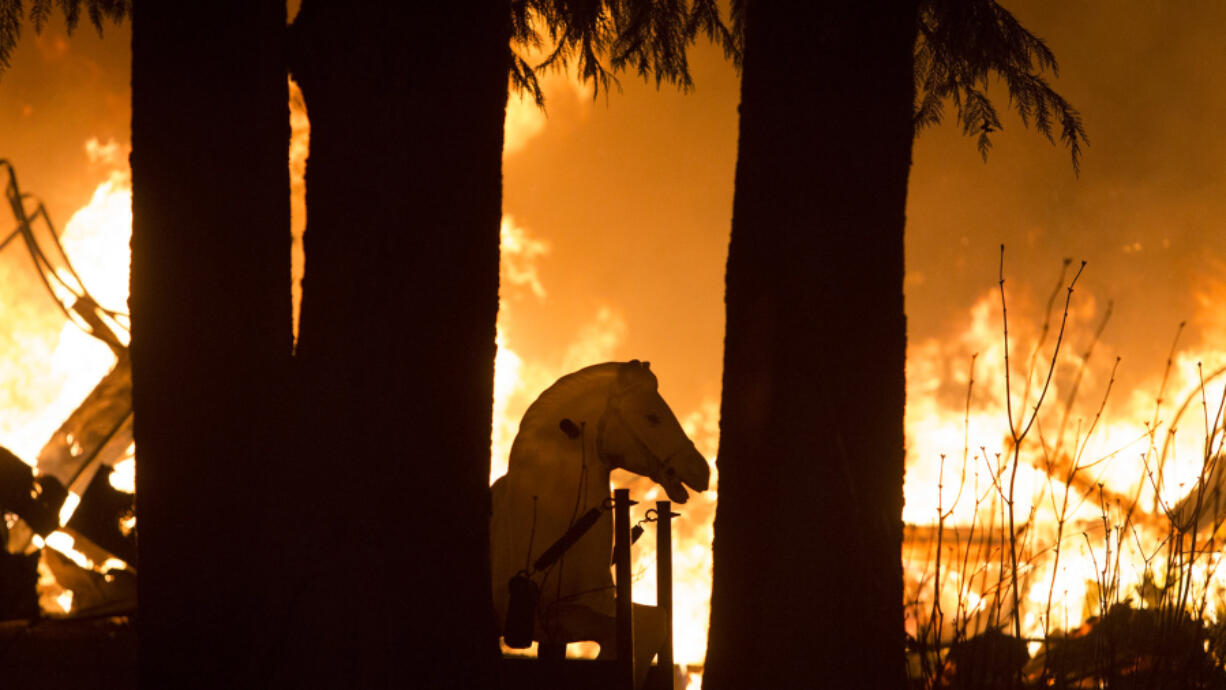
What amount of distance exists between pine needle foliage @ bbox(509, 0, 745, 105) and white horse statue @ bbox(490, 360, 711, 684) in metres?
2.36

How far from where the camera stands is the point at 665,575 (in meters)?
4.03

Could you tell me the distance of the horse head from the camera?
4.14m

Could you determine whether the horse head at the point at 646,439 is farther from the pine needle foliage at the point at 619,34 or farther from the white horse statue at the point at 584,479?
the pine needle foliage at the point at 619,34

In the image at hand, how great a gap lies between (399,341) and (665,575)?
1.48m

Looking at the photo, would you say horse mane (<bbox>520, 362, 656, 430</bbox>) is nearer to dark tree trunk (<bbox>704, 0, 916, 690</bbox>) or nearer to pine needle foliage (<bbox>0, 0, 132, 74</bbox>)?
dark tree trunk (<bbox>704, 0, 916, 690</bbox>)

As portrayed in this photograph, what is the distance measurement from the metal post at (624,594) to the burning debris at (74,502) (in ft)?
12.6

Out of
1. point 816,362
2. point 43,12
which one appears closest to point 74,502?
point 43,12

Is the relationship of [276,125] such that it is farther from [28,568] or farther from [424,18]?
[28,568]

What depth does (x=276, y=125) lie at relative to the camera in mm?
3980

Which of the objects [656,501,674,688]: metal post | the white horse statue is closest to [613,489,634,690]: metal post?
[656,501,674,688]: metal post

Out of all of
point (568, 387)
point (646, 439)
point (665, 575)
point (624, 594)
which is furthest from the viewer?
point (568, 387)

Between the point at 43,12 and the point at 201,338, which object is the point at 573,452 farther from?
the point at 43,12

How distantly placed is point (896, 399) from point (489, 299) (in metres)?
1.45

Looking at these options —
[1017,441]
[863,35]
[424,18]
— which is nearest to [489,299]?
[424,18]
